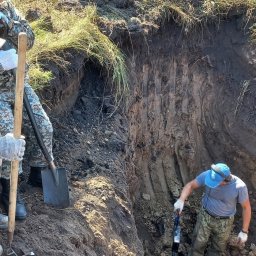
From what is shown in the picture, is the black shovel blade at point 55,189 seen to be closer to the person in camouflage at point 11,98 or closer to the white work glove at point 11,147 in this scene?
the person in camouflage at point 11,98

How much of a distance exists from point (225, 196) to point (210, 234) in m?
0.61

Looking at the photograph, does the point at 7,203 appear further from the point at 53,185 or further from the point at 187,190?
the point at 187,190

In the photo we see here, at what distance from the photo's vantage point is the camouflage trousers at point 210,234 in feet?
19.3

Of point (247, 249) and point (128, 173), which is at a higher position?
point (128, 173)

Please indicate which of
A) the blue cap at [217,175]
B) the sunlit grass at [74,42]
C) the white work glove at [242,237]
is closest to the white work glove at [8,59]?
the sunlit grass at [74,42]

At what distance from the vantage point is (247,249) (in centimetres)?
641

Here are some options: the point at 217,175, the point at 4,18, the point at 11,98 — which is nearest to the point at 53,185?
the point at 11,98

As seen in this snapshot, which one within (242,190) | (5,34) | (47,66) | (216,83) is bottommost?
(242,190)

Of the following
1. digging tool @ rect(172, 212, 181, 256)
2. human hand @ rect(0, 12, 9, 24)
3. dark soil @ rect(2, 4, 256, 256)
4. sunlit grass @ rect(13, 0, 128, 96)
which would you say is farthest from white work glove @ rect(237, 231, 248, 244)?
human hand @ rect(0, 12, 9, 24)

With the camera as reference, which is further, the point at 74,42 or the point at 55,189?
the point at 74,42

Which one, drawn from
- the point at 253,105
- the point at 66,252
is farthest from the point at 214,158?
the point at 66,252

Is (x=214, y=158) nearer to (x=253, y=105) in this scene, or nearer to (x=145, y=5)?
(x=253, y=105)

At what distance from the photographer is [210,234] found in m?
6.07

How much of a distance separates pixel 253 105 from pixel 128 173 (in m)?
2.20
